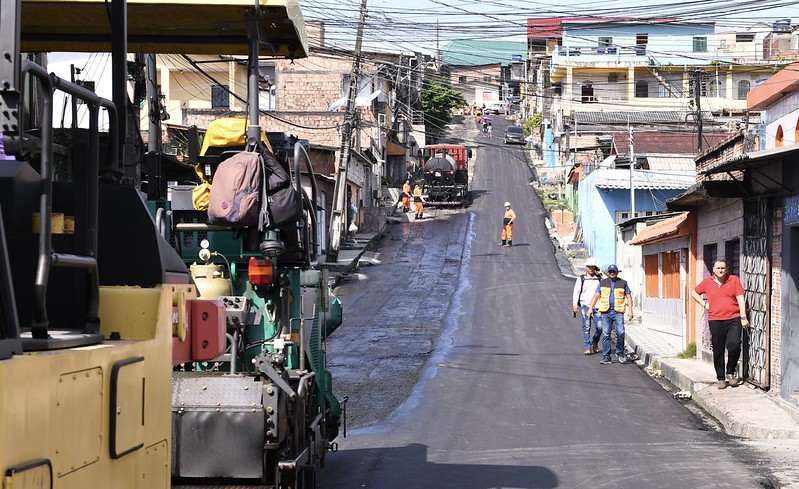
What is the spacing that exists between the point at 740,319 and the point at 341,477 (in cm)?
729

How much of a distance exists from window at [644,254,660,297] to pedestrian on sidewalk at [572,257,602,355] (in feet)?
20.6

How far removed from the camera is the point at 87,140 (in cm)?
379

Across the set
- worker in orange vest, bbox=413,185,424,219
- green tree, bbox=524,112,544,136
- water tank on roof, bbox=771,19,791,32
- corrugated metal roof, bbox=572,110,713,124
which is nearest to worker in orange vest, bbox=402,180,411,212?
worker in orange vest, bbox=413,185,424,219

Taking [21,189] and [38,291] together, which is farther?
[21,189]

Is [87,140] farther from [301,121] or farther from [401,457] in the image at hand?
[301,121]

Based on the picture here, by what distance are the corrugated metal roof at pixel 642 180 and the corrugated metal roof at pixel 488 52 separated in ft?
243

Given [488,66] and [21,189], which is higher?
[488,66]

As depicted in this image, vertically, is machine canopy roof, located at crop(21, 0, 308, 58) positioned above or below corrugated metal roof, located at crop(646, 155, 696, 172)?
below

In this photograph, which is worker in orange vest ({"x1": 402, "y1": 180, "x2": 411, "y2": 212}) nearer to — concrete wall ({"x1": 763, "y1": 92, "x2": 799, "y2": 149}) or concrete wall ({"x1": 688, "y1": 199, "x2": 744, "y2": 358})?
concrete wall ({"x1": 688, "y1": 199, "x2": 744, "y2": 358})

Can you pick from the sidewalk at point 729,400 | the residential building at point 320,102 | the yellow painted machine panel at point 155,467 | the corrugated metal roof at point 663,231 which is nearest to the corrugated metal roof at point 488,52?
the residential building at point 320,102

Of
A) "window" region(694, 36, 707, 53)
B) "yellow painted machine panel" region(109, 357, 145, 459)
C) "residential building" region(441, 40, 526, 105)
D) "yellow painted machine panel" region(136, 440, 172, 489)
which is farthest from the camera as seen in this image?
"residential building" region(441, 40, 526, 105)

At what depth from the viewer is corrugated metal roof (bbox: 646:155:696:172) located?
43.5m

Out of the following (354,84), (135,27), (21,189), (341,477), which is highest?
(354,84)

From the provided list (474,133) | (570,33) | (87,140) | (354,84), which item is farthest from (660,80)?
(87,140)
